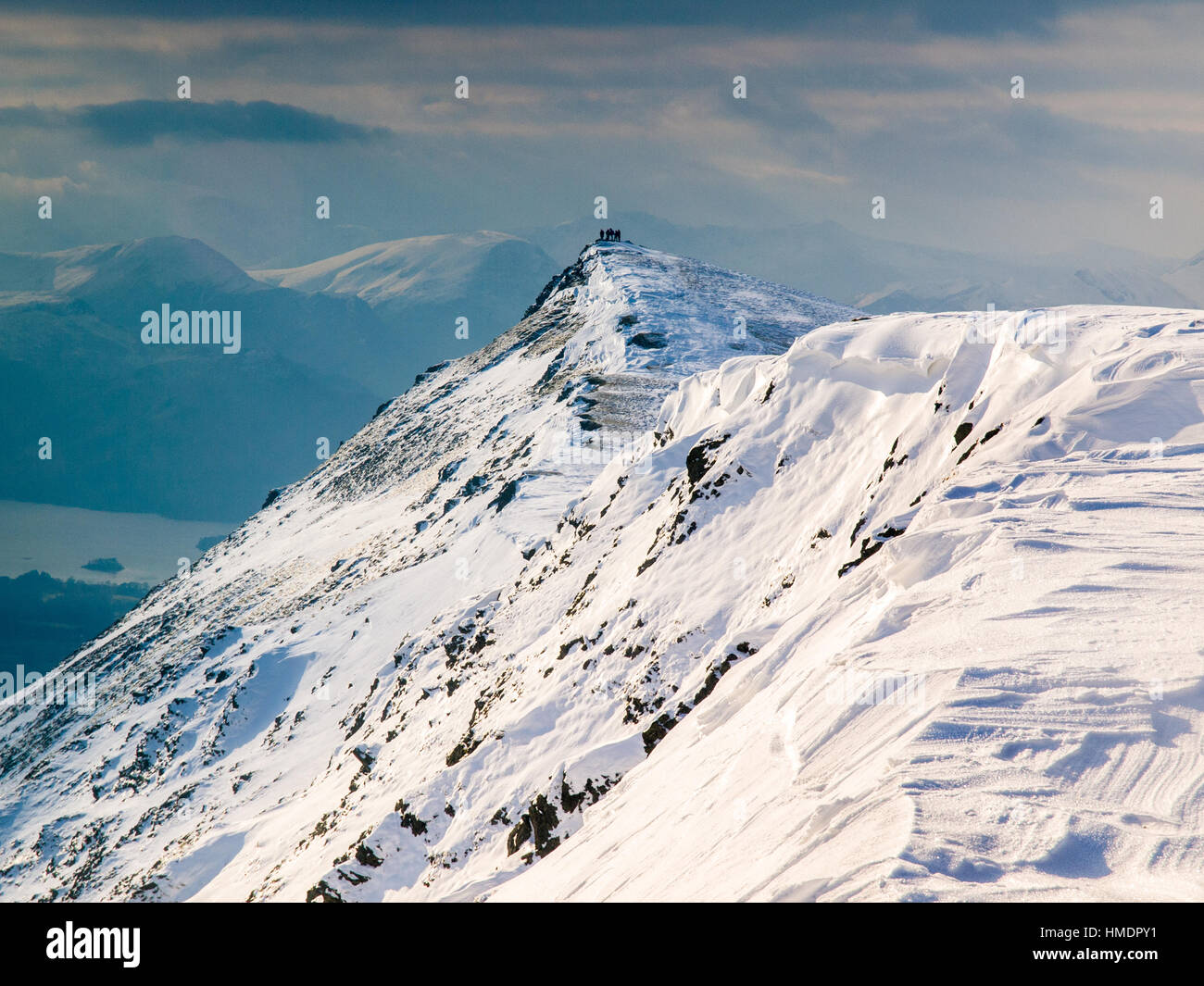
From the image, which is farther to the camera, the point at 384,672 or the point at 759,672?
the point at 384,672

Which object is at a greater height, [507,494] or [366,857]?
[507,494]

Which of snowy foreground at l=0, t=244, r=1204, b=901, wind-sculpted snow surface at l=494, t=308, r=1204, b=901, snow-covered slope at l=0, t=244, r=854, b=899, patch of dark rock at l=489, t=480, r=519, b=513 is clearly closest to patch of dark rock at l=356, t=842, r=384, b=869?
snow-covered slope at l=0, t=244, r=854, b=899

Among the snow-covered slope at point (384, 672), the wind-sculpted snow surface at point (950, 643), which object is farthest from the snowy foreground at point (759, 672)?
the snow-covered slope at point (384, 672)

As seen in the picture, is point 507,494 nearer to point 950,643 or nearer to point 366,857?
point 366,857

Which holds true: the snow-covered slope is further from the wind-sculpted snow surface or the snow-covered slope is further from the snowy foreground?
the wind-sculpted snow surface

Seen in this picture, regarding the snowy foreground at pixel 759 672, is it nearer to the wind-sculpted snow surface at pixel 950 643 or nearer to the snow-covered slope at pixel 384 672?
the wind-sculpted snow surface at pixel 950 643

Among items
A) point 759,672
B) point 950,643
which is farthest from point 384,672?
point 950,643
